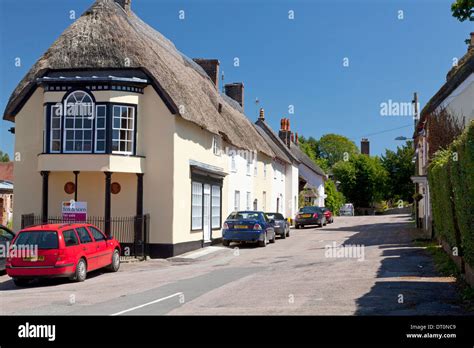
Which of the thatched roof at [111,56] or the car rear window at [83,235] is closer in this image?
the car rear window at [83,235]

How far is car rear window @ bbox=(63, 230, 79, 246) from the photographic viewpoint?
14398 mm

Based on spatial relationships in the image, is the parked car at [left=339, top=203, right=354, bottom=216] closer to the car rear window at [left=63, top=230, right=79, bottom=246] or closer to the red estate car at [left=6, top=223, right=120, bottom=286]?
the red estate car at [left=6, top=223, right=120, bottom=286]

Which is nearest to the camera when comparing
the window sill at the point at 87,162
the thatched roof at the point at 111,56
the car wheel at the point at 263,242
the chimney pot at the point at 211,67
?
the window sill at the point at 87,162

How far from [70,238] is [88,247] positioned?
886mm

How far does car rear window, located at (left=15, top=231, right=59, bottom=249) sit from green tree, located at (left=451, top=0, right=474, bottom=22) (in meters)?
11.8

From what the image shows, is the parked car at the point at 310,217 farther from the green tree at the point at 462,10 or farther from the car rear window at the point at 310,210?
the green tree at the point at 462,10

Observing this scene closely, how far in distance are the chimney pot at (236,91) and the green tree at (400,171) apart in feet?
99.4

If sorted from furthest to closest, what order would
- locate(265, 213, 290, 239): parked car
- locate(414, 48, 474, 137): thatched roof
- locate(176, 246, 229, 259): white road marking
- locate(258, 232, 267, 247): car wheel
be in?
1. locate(265, 213, 290, 239): parked car
2. locate(258, 232, 267, 247): car wheel
3. locate(414, 48, 474, 137): thatched roof
4. locate(176, 246, 229, 259): white road marking

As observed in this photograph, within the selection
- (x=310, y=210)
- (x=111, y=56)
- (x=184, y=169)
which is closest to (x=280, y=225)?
(x=184, y=169)

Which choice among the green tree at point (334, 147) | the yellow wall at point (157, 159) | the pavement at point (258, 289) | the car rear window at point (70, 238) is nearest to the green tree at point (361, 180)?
the green tree at point (334, 147)

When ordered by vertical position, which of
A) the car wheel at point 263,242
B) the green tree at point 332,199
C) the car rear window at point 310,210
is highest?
the green tree at point 332,199

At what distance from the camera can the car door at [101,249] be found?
1603cm

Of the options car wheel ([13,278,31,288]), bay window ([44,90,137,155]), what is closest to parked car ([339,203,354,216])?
bay window ([44,90,137,155])

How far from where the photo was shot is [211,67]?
34344 millimetres
